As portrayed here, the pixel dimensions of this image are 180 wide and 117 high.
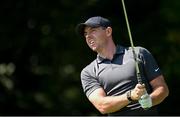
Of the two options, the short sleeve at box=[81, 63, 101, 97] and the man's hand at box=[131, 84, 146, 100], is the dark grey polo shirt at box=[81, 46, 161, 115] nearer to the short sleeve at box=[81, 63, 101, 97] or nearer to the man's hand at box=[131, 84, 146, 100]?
the short sleeve at box=[81, 63, 101, 97]

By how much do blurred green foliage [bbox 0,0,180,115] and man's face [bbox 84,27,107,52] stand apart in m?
7.87

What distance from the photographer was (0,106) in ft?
51.0

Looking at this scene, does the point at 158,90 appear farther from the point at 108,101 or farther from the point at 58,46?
the point at 58,46

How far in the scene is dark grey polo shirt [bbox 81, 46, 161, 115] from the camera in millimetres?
6473

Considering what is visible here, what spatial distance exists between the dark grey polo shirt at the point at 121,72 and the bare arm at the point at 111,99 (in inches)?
2.2

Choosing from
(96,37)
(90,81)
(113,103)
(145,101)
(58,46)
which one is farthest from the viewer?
(58,46)

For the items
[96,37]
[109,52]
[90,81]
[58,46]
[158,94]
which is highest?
[96,37]

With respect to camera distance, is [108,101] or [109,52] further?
[109,52]

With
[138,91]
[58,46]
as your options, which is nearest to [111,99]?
[138,91]

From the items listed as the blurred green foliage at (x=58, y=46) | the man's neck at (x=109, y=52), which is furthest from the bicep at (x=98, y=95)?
the blurred green foliage at (x=58, y=46)

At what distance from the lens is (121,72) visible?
21.3 feet

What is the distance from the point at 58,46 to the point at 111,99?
30.0ft

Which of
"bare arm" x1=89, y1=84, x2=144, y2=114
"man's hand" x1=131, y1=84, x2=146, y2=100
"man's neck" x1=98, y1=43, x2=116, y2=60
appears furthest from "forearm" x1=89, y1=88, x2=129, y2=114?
"man's neck" x1=98, y1=43, x2=116, y2=60

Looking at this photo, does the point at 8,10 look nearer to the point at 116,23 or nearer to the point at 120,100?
the point at 116,23
